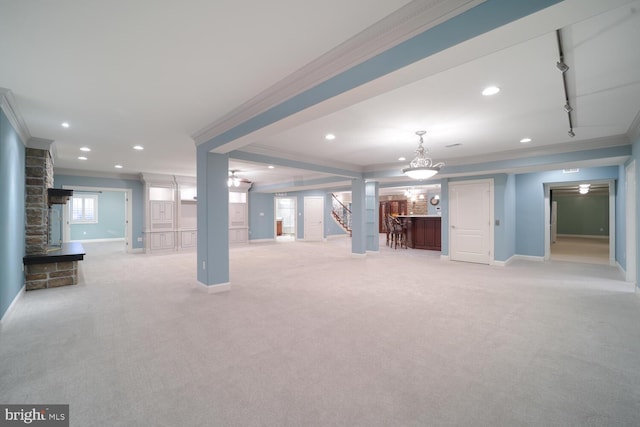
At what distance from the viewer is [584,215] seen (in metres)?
14.1

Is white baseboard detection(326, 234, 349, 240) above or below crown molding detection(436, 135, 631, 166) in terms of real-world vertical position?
below

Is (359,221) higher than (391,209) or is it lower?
lower

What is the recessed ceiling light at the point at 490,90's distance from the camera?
9.74 ft

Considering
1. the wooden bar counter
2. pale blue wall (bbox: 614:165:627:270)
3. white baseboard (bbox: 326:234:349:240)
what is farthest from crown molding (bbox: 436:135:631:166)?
white baseboard (bbox: 326:234:349:240)

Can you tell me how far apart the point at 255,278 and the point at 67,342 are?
2921 millimetres

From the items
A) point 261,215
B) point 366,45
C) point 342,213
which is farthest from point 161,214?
point 366,45

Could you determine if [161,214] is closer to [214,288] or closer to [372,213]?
[214,288]

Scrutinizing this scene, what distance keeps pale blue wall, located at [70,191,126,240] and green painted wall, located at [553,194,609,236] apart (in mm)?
21130

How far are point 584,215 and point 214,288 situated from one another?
704 inches

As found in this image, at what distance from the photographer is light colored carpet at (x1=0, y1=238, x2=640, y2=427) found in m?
1.81

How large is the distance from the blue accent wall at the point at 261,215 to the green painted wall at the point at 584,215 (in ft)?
46.9

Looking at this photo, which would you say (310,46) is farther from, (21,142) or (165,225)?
(165,225)

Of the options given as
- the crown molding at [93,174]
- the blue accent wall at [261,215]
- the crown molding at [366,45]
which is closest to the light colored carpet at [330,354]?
the crown molding at [366,45]

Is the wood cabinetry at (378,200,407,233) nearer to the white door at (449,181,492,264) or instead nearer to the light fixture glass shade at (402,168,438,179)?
the white door at (449,181,492,264)
